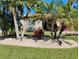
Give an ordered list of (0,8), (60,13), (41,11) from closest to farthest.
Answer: (60,13), (41,11), (0,8)

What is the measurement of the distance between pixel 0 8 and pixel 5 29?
2.28m

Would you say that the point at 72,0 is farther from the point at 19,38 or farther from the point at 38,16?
the point at 19,38

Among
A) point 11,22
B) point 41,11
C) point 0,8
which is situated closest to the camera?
point 41,11

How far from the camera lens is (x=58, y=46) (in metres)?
14.8

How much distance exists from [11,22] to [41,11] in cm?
459

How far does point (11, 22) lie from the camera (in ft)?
64.2

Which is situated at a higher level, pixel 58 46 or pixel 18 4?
pixel 18 4

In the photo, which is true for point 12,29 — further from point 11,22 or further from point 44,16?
point 44,16

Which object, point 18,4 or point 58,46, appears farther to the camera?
point 18,4

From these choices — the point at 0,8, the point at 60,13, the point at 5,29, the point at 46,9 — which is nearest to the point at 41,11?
the point at 46,9

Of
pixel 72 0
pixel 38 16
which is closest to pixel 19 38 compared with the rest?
pixel 38 16

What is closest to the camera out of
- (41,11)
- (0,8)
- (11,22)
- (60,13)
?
(60,13)

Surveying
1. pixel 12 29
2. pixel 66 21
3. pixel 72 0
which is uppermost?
pixel 72 0

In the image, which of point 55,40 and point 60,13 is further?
point 55,40
